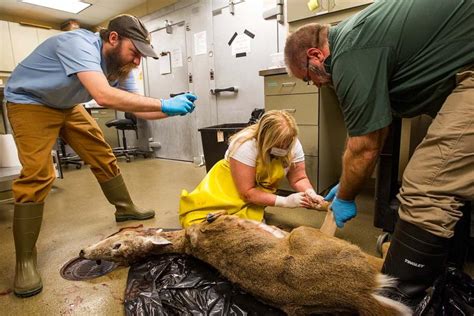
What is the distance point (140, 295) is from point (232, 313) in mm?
370

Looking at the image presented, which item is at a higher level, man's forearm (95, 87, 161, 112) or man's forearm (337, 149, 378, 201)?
man's forearm (95, 87, 161, 112)

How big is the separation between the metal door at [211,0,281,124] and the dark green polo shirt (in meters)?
2.30

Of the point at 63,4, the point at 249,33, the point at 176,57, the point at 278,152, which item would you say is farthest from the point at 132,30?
the point at 63,4

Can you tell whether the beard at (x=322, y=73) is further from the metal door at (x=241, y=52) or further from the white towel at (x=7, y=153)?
the white towel at (x=7, y=153)

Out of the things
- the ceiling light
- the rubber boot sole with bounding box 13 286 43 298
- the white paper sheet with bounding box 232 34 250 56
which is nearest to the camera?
the rubber boot sole with bounding box 13 286 43 298

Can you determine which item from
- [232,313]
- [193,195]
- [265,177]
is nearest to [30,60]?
[193,195]

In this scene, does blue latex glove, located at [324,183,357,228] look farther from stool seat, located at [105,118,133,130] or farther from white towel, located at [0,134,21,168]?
stool seat, located at [105,118,133,130]

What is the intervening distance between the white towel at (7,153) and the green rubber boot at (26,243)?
142 cm

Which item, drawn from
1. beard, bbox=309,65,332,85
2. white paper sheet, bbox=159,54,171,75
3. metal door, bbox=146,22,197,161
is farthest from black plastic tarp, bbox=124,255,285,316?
white paper sheet, bbox=159,54,171,75

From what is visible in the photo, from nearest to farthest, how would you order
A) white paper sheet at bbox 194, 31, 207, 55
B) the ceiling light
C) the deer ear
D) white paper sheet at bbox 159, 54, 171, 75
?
the deer ear < white paper sheet at bbox 194, 31, 207, 55 < white paper sheet at bbox 159, 54, 171, 75 < the ceiling light

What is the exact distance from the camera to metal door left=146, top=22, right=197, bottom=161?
13.2 ft

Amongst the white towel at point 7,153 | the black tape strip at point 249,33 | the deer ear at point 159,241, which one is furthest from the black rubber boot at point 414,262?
the black tape strip at point 249,33

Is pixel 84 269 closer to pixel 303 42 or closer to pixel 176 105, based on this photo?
pixel 176 105

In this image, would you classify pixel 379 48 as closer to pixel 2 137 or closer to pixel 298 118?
pixel 298 118
